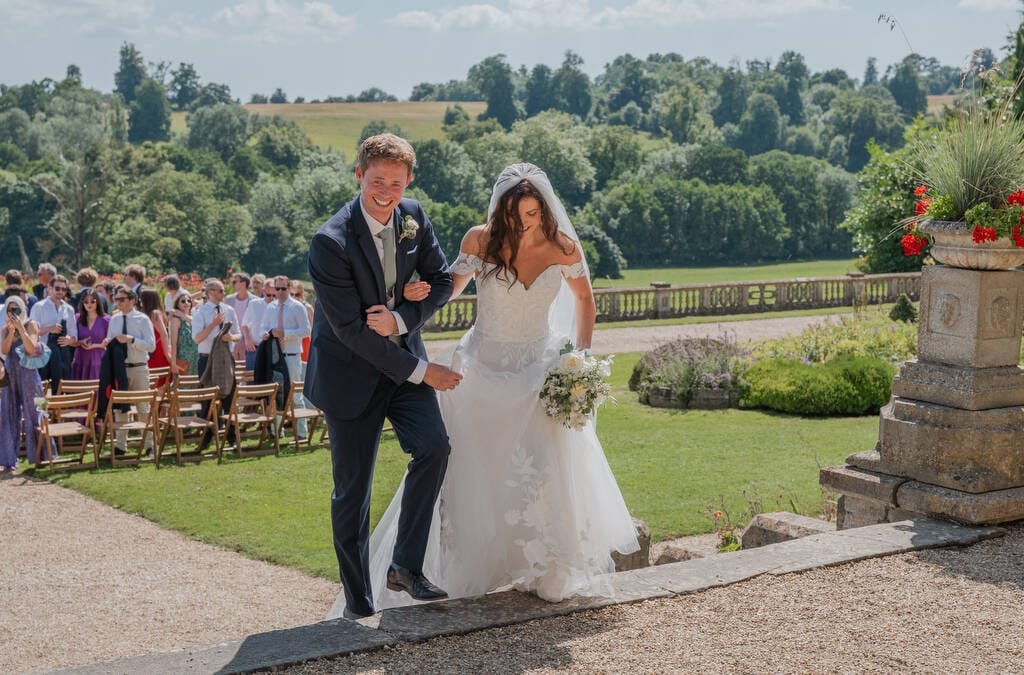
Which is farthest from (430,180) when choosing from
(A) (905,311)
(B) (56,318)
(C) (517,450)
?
(C) (517,450)

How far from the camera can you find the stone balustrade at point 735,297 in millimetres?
25312

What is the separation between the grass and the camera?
29.8 ft

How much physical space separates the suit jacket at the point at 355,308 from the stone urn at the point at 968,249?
300 cm

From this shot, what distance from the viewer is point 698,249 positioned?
76.8 m

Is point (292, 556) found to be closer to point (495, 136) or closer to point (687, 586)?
point (687, 586)

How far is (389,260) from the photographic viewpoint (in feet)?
16.3

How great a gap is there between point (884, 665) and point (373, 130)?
10006 cm

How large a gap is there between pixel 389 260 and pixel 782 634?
217 cm

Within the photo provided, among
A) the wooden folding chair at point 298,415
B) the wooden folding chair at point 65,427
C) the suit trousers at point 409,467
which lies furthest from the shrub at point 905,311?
the suit trousers at point 409,467

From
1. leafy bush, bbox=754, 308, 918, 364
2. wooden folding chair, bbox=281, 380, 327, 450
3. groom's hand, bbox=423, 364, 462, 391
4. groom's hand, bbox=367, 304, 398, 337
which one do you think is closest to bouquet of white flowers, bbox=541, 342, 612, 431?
groom's hand, bbox=423, 364, 462, 391

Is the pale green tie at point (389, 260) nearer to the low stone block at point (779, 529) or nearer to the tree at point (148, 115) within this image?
the low stone block at point (779, 529)

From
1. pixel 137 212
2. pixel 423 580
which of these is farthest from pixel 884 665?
pixel 137 212

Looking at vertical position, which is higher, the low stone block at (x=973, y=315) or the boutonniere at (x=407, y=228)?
the boutonniere at (x=407, y=228)

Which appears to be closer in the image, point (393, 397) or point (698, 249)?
point (393, 397)
